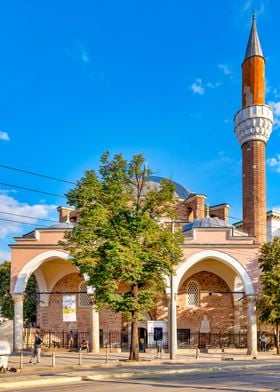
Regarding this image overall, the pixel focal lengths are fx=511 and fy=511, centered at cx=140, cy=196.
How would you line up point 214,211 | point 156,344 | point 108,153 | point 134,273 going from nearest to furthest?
point 134,273 → point 108,153 → point 156,344 → point 214,211

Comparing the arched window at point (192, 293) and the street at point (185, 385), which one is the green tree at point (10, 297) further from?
the street at point (185, 385)

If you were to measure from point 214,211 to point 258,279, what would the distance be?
13.9 metres

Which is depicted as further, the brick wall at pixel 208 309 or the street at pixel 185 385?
the brick wall at pixel 208 309

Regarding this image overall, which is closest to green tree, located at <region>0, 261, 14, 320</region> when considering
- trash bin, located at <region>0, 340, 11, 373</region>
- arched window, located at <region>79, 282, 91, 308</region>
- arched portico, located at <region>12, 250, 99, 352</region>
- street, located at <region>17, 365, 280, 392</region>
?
arched portico, located at <region>12, 250, 99, 352</region>

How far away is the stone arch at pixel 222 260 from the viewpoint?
30359 mm

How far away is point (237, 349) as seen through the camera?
31797 mm

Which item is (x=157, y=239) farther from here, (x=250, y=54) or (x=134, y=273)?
(x=250, y=54)

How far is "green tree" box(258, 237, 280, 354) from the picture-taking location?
2920cm

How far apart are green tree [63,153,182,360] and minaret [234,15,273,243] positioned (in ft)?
51.5

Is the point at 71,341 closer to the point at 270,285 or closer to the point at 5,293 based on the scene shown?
the point at 270,285

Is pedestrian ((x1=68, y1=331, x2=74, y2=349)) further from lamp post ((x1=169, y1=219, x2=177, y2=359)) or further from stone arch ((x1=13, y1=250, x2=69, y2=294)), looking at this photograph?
lamp post ((x1=169, y1=219, x2=177, y2=359))

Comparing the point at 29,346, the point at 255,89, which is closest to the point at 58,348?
the point at 29,346

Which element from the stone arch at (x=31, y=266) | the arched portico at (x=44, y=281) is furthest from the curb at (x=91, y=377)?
the stone arch at (x=31, y=266)

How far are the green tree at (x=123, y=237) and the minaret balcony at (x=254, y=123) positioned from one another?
1769 cm
